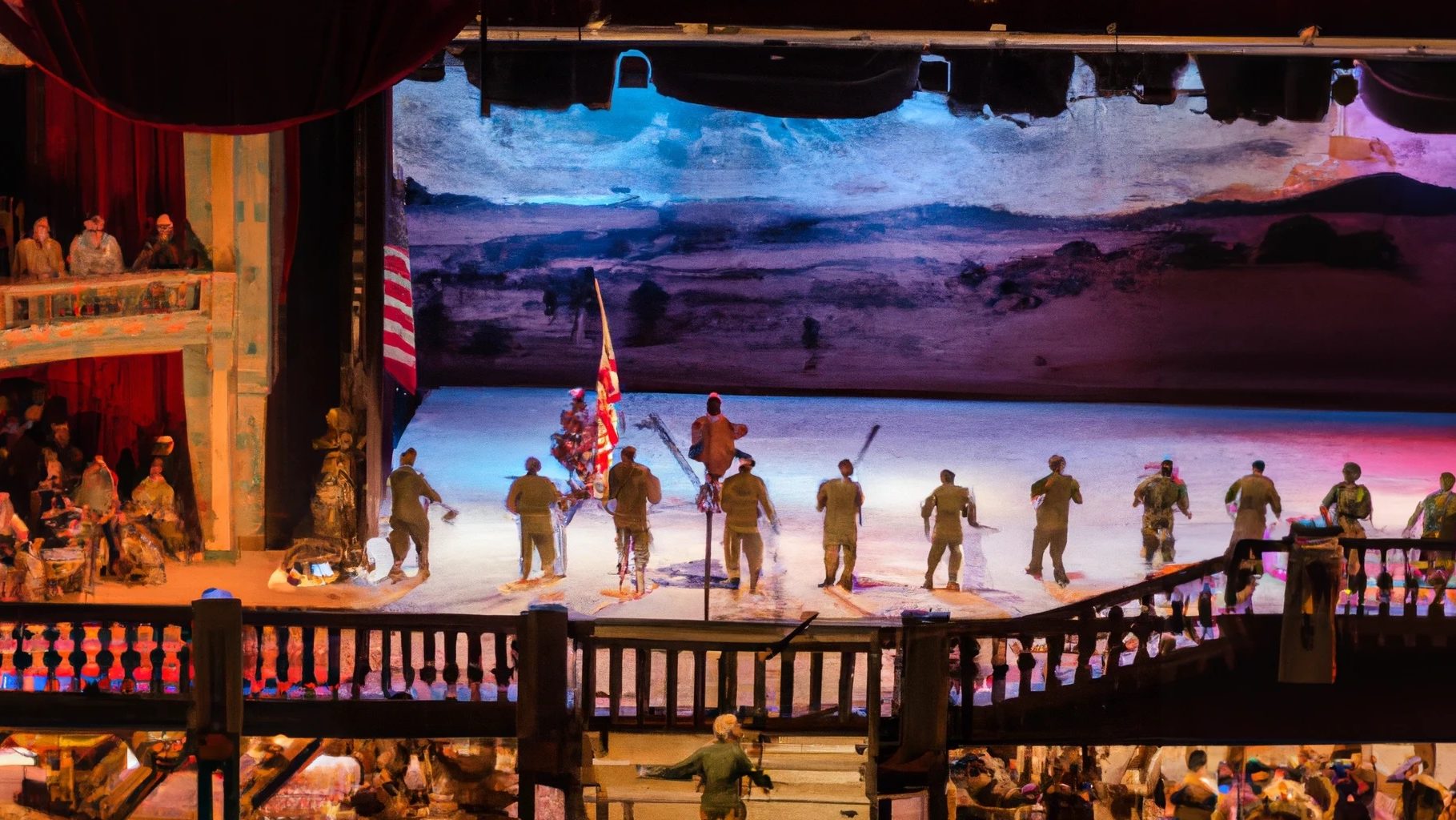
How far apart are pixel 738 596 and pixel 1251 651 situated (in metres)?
3.74

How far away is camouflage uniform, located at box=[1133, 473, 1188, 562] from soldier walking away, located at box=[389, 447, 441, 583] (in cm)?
559

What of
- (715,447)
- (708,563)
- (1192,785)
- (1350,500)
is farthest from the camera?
(715,447)

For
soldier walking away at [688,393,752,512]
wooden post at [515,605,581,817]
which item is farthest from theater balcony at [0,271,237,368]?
wooden post at [515,605,581,817]

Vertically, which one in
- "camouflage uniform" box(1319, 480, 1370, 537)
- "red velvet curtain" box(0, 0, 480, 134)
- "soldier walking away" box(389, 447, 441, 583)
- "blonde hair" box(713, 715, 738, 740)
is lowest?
"blonde hair" box(713, 715, 738, 740)

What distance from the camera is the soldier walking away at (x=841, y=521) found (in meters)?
11.3

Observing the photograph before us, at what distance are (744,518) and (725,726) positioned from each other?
284cm

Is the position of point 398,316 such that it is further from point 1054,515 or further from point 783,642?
point 1054,515

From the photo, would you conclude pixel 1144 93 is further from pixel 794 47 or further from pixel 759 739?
pixel 759 739

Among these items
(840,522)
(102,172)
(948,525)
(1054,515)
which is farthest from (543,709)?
(102,172)

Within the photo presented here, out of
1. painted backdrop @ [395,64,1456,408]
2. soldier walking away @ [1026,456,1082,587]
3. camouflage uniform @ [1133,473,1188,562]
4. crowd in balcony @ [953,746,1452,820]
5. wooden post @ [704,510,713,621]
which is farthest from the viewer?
painted backdrop @ [395,64,1456,408]

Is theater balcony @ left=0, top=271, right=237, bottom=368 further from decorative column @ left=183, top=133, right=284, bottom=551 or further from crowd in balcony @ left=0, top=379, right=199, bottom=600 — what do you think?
crowd in balcony @ left=0, top=379, right=199, bottom=600

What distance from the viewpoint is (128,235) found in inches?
446

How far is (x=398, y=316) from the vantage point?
464 inches

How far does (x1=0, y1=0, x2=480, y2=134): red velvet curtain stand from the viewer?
372 inches
